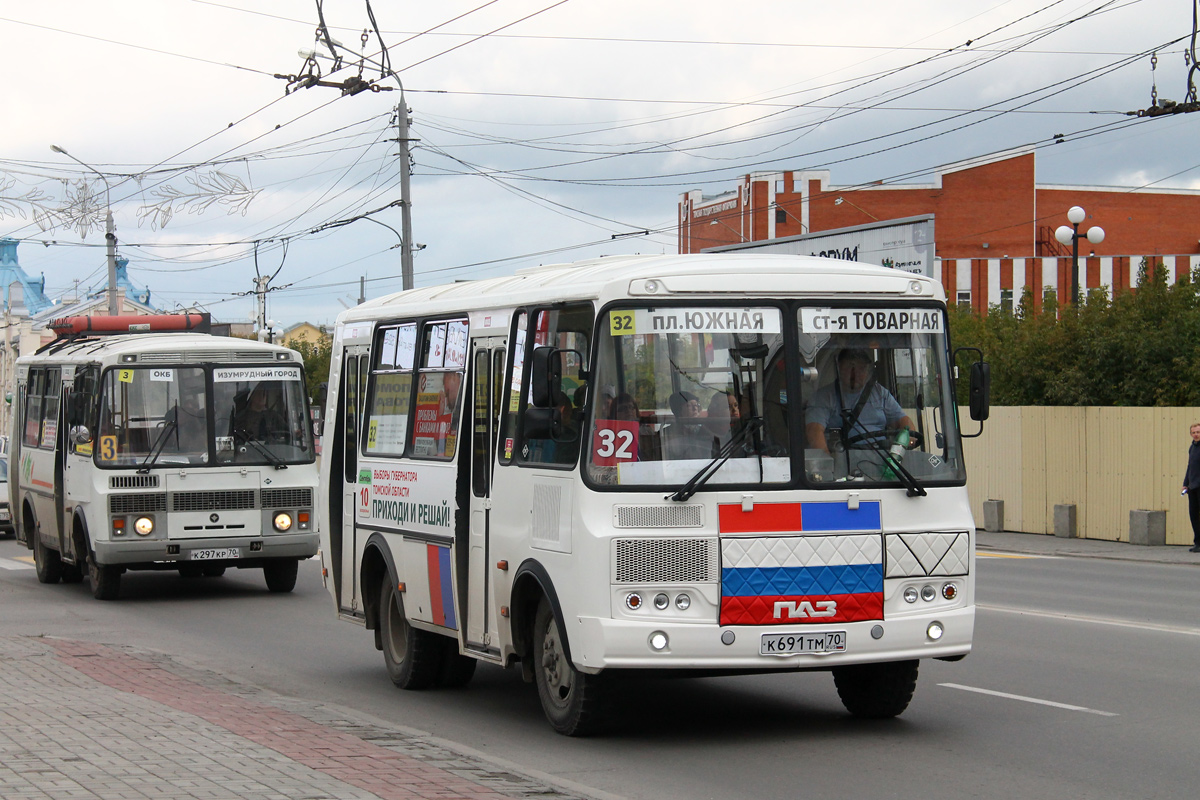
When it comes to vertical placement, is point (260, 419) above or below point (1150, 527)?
above

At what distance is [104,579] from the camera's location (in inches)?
706

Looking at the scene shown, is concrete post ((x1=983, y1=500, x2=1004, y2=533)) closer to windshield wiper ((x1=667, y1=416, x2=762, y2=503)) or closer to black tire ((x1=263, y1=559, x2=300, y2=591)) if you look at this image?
black tire ((x1=263, y1=559, x2=300, y2=591))

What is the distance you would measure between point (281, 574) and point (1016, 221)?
179 ft

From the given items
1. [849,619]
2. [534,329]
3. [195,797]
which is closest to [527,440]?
[534,329]

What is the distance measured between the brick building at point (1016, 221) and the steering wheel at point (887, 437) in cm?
5586

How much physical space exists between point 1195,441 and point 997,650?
37.2ft

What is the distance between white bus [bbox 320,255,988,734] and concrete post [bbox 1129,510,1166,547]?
1656 centimetres

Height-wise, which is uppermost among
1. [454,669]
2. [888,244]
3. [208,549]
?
[888,244]

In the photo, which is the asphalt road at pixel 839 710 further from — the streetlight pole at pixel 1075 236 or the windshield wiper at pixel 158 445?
the streetlight pole at pixel 1075 236

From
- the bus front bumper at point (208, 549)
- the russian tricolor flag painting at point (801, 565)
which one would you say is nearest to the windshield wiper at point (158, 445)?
the bus front bumper at point (208, 549)

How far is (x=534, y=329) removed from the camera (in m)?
9.35

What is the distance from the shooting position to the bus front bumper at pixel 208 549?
1733 centimetres

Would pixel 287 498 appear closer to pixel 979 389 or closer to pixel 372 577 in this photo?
pixel 372 577

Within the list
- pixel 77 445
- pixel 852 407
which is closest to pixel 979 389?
pixel 852 407
